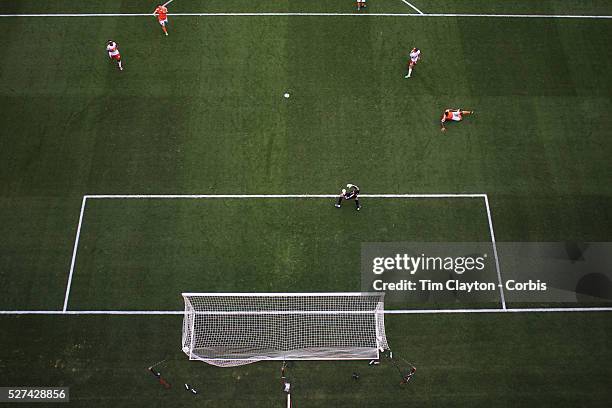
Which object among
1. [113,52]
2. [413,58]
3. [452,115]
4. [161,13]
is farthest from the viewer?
[161,13]

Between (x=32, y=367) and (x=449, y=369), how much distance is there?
11585mm

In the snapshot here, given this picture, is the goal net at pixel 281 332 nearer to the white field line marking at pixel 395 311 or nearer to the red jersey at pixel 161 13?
the white field line marking at pixel 395 311

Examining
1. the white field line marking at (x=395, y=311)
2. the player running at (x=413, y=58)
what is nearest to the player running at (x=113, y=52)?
the white field line marking at (x=395, y=311)

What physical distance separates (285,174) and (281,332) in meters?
5.38

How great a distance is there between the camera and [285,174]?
1716cm

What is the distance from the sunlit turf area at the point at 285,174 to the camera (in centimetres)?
1440

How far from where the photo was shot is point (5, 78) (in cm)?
1878

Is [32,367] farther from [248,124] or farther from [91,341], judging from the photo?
[248,124]

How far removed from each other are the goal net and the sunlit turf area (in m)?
0.45

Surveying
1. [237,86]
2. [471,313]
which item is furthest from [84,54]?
[471,313]
